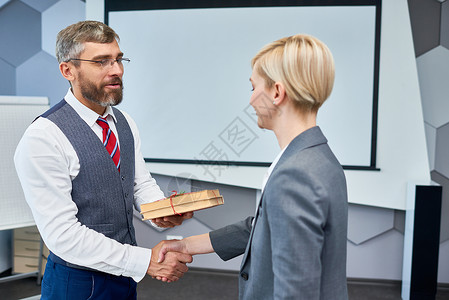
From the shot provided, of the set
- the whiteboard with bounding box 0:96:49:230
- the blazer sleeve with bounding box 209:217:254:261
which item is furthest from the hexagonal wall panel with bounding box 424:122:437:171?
the whiteboard with bounding box 0:96:49:230

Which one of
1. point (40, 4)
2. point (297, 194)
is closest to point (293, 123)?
point (297, 194)

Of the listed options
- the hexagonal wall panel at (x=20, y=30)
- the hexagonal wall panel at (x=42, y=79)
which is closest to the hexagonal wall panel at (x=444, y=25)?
the hexagonal wall panel at (x=42, y=79)

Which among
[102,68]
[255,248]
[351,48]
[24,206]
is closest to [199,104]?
[351,48]

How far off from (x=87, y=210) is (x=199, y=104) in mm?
1832

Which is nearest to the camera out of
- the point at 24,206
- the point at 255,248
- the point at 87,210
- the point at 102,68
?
the point at 255,248

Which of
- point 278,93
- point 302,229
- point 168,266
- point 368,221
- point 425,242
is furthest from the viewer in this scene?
point 368,221

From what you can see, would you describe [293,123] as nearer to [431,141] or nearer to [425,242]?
[425,242]

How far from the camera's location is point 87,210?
1.32 metres

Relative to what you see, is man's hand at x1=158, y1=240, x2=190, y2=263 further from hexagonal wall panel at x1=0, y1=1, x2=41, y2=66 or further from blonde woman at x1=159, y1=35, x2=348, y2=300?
hexagonal wall panel at x1=0, y1=1, x2=41, y2=66

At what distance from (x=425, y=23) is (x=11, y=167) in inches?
118

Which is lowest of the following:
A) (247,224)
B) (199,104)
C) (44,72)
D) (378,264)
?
(378,264)

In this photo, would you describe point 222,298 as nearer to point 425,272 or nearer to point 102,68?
point 425,272

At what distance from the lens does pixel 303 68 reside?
926 millimetres

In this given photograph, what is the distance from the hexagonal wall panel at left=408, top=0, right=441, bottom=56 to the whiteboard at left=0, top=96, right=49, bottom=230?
276 centimetres
